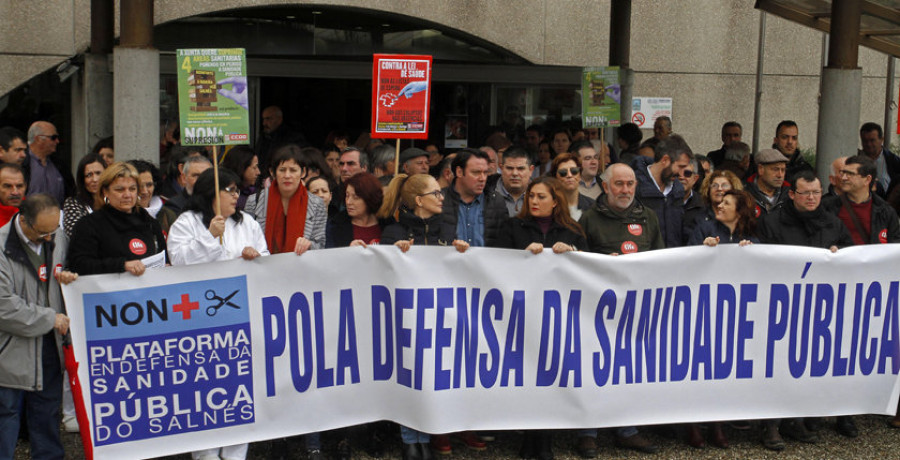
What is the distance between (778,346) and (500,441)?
5.71ft

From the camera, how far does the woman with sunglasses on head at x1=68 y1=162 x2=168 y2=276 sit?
542cm

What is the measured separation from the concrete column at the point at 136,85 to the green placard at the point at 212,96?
5.25ft

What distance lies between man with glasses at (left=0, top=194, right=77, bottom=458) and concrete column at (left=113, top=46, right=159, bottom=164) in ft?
8.94

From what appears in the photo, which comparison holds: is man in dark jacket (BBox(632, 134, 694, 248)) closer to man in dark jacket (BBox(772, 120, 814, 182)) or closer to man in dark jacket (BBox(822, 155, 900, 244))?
man in dark jacket (BBox(822, 155, 900, 244))

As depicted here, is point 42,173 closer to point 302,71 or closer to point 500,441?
point 500,441

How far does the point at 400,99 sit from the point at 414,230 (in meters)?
1.83

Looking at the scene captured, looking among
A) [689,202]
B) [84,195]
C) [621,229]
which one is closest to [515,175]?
[621,229]

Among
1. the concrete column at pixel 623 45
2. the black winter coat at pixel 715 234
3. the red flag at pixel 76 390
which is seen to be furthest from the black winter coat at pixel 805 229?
the concrete column at pixel 623 45

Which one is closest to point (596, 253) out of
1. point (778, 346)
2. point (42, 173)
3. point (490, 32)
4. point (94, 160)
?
point (778, 346)

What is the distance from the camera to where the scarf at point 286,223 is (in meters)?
6.28

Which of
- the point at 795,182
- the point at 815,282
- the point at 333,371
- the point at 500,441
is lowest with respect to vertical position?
the point at 500,441

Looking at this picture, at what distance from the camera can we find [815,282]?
6.30m

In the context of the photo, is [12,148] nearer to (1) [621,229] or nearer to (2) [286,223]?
(2) [286,223]

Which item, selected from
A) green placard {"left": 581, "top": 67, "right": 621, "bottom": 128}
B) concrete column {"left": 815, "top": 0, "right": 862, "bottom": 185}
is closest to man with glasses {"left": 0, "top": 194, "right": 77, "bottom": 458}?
green placard {"left": 581, "top": 67, "right": 621, "bottom": 128}
